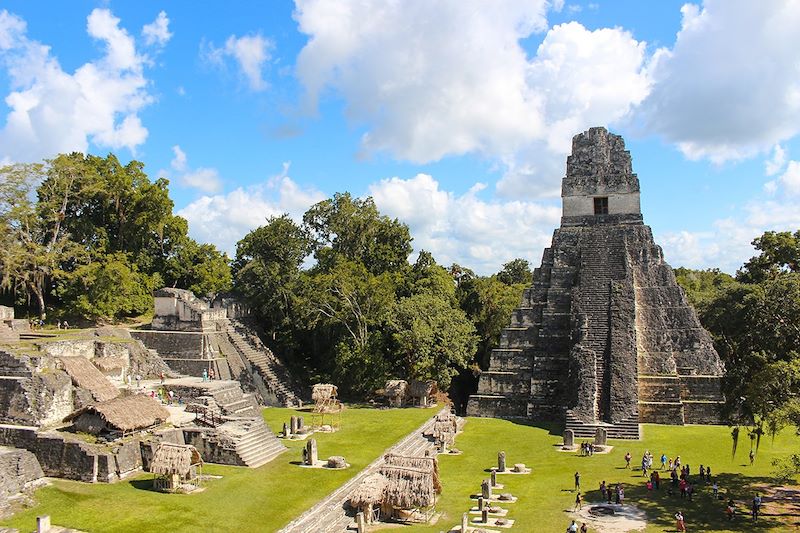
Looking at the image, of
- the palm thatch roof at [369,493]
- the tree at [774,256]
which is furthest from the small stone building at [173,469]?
the tree at [774,256]

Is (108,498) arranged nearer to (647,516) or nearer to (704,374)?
(647,516)

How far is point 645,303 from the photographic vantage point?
111 ft

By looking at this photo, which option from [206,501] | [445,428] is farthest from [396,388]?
[206,501]

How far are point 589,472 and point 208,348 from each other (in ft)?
71.9

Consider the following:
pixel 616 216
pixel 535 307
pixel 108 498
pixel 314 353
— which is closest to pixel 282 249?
pixel 314 353

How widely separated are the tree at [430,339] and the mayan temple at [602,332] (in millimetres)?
2795

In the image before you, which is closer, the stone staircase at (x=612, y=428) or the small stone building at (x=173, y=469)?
the small stone building at (x=173, y=469)

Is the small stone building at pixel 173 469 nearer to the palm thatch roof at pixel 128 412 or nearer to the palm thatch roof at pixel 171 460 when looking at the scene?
the palm thatch roof at pixel 171 460

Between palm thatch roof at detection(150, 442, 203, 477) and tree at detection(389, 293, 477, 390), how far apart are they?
16486 millimetres

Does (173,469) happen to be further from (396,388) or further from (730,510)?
(396,388)

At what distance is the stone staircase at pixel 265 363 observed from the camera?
36.3 metres

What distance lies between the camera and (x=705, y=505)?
62.4 feet

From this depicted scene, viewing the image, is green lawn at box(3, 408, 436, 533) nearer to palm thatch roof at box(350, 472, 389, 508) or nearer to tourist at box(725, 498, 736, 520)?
palm thatch roof at box(350, 472, 389, 508)

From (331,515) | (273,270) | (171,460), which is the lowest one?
(331,515)
